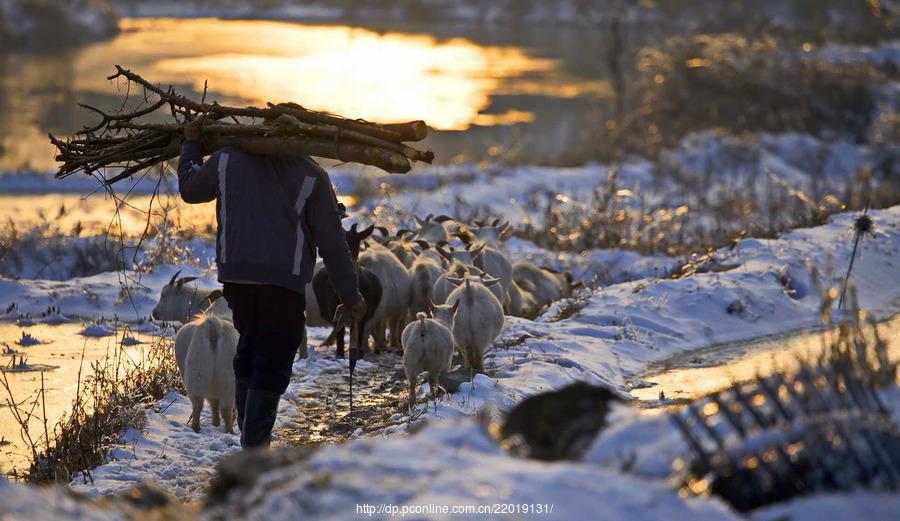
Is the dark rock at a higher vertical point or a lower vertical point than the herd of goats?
higher

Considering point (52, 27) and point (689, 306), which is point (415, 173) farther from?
point (52, 27)

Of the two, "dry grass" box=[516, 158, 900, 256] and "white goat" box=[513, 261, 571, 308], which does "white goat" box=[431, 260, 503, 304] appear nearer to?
"white goat" box=[513, 261, 571, 308]

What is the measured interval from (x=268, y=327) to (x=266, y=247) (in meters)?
0.47

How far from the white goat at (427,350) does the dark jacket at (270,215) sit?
7.29 ft

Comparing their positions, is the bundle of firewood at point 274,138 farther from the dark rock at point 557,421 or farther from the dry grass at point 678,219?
the dry grass at point 678,219

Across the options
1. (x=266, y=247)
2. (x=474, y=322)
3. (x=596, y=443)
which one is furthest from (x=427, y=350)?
(x=596, y=443)

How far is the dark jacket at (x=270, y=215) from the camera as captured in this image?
22.0 ft

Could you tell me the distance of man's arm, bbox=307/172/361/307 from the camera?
22.4ft

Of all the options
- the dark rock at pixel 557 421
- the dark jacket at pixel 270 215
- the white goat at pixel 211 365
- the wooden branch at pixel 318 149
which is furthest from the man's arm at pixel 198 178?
the dark rock at pixel 557 421

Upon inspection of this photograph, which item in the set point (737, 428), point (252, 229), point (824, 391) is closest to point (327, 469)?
point (737, 428)

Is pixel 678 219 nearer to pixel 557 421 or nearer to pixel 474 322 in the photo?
pixel 474 322


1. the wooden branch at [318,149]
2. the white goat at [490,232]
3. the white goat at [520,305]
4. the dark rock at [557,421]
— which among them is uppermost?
the wooden branch at [318,149]

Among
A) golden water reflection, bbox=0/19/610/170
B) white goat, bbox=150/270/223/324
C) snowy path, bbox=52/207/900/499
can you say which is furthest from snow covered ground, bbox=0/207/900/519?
golden water reflection, bbox=0/19/610/170

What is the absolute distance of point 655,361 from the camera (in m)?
10.4
